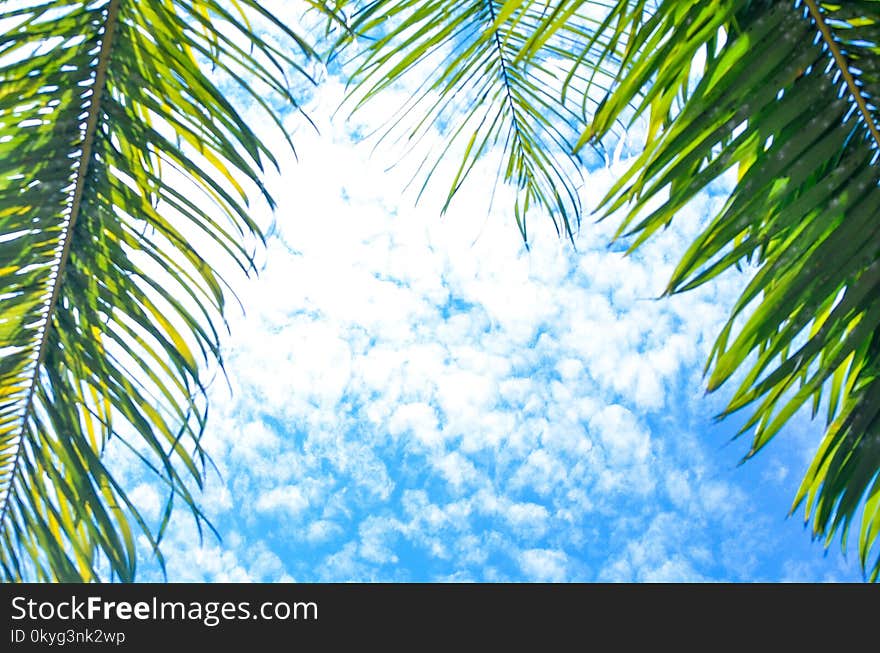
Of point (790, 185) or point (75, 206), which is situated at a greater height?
point (75, 206)

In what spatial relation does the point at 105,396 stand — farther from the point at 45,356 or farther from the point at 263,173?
the point at 263,173

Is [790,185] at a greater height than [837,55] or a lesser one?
lesser

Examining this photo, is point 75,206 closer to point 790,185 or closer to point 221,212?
point 221,212

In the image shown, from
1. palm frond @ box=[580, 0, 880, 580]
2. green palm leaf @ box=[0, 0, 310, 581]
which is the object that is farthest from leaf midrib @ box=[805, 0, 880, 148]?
green palm leaf @ box=[0, 0, 310, 581]

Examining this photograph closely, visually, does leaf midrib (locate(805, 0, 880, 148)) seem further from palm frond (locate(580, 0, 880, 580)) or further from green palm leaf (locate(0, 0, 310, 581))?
green palm leaf (locate(0, 0, 310, 581))

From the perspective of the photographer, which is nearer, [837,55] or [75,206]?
[837,55]

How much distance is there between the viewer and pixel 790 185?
0.69 meters

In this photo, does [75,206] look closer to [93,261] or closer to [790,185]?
Answer: [93,261]

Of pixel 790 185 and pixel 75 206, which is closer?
pixel 790 185

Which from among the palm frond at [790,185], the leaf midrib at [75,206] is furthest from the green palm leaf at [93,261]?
the palm frond at [790,185]

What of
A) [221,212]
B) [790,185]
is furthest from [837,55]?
[221,212]

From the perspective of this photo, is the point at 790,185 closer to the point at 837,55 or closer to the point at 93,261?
the point at 837,55
